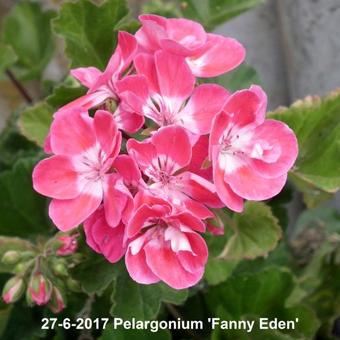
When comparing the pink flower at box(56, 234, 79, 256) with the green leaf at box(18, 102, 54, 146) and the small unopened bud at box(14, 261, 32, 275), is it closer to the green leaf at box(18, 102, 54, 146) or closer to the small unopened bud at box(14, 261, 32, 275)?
the small unopened bud at box(14, 261, 32, 275)

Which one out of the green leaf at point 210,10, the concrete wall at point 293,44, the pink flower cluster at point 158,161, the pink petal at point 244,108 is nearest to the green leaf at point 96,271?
the pink flower cluster at point 158,161

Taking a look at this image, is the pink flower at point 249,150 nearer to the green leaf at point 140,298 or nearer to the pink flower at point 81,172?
the pink flower at point 81,172

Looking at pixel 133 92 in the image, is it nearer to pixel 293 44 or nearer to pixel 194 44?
pixel 194 44

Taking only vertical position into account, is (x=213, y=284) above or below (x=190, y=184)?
below

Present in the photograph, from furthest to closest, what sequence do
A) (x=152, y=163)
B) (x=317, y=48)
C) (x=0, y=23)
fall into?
(x=0, y=23)
(x=317, y=48)
(x=152, y=163)

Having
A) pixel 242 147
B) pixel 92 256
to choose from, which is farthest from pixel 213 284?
pixel 242 147

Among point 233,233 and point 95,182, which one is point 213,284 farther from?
point 95,182

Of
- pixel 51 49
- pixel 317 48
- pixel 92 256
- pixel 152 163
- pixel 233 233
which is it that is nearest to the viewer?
pixel 152 163
